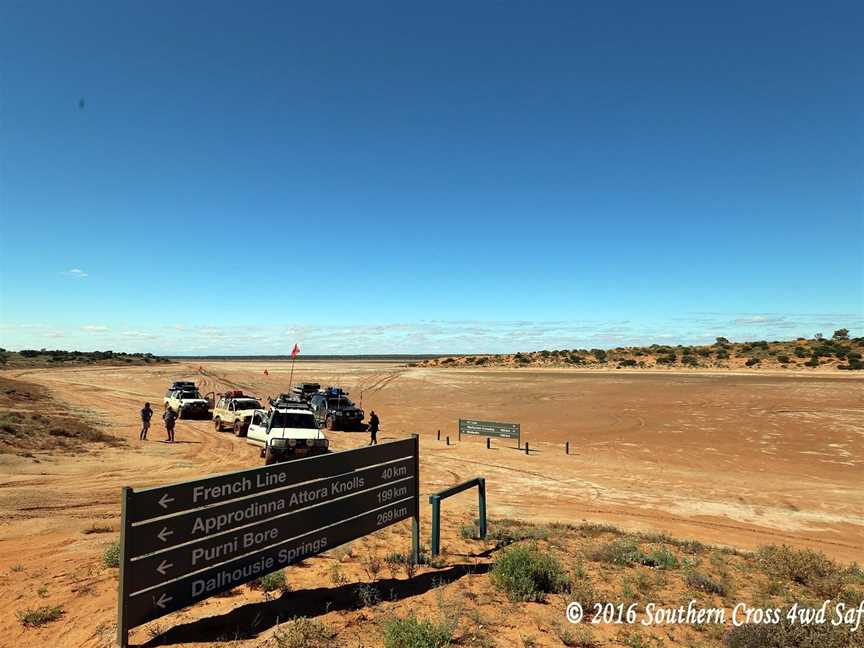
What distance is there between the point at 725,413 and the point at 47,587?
110 ft

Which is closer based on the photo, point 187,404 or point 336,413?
point 336,413

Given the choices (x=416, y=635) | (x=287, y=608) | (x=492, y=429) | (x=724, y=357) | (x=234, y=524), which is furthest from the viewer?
(x=724, y=357)

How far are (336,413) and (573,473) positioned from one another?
14083mm

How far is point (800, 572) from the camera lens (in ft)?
23.2

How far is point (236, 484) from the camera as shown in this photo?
4.82 m

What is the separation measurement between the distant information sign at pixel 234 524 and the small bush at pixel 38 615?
133cm

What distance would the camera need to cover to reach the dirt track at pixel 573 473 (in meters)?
6.90

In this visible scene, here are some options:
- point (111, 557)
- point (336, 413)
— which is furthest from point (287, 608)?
point (336, 413)

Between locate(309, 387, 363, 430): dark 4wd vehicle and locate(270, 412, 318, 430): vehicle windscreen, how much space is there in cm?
994

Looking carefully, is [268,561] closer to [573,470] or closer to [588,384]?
[573,470]

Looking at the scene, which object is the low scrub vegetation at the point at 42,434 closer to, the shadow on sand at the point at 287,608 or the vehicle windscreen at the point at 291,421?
the vehicle windscreen at the point at 291,421

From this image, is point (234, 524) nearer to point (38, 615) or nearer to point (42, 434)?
point (38, 615)

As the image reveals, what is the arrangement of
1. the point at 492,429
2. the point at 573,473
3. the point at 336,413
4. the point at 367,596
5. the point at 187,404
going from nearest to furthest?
1. the point at 367,596
2. the point at 573,473
3. the point at 492,429
4. the point at 336,413
5. the point at 187,404

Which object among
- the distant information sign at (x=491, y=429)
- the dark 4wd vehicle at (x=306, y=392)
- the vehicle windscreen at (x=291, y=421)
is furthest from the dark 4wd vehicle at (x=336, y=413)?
the vehicle windscreen at (x=291, y=421)
